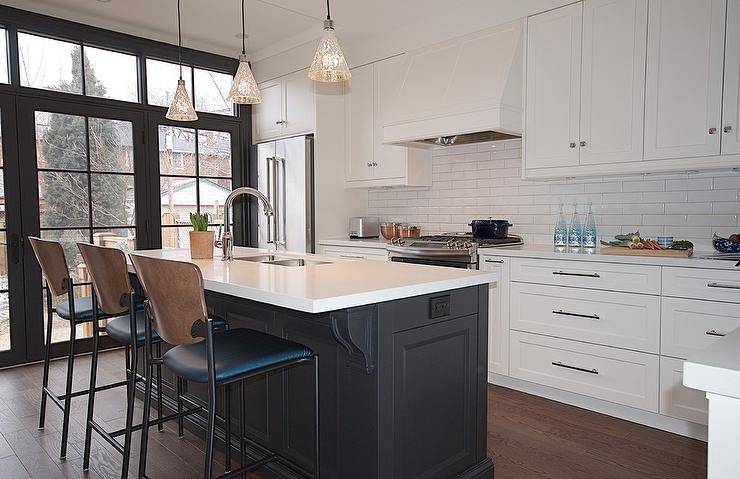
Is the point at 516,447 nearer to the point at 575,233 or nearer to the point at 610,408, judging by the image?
the point at 610,408

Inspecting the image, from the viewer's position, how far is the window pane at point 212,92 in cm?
502

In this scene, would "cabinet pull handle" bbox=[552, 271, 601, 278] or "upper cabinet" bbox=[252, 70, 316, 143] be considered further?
"upper cabinet" bbox=[252, 70, 316, 143]

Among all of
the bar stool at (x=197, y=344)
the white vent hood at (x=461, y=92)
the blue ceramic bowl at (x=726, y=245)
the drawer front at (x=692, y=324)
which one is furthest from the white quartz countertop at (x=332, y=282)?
the white vent hood at (x=461, y=92)

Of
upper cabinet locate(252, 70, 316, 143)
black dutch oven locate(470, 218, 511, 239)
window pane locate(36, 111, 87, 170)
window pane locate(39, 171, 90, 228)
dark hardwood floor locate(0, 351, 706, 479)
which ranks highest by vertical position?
upper cabinet locate(252, 70, 316, 143)

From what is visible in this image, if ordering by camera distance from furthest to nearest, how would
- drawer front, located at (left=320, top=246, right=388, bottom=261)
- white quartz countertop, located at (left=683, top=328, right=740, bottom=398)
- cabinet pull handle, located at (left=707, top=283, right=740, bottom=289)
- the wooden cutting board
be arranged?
drawer front, located at (left=320, top=246, right=388, bottom=261), the wooden cutting board, cabinet pull handle, located at (left=707, top=283, right=740, bottom=289), white quartz countertop, located at (left=683, top=328, right=740, bottom=398)

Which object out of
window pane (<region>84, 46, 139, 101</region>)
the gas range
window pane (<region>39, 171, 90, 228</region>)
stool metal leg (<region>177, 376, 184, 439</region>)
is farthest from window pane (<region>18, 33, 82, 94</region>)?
the gas range

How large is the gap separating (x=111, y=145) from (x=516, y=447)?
3.92m

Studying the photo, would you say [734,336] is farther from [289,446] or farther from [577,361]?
[577,361]

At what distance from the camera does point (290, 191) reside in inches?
188

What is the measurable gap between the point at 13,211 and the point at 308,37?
275 centimetres

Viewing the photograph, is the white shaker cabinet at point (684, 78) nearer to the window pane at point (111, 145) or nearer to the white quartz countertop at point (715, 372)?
the white quartz countertop at point (715, 372)

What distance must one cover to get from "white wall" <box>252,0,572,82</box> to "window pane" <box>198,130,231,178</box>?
73cm

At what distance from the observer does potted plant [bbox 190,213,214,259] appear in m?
3.00

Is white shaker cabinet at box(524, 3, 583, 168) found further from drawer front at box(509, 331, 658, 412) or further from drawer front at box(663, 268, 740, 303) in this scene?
drawer front at box(509, 331, 658, 412)
